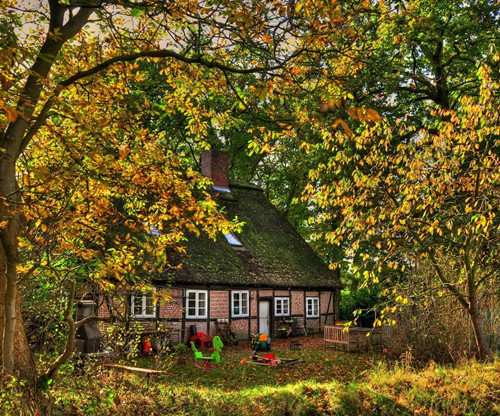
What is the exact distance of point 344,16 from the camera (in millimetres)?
5867

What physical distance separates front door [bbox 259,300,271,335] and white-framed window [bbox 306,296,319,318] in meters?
3.01

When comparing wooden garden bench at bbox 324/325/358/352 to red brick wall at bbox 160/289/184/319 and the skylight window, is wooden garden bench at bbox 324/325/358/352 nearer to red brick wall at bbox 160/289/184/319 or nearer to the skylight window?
red brick wall at bbox 160/289/184/319

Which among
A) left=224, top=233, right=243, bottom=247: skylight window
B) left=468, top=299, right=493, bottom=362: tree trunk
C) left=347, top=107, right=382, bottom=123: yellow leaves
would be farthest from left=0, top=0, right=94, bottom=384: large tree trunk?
left=224, top=233, right=243, bottom=247: skylight window

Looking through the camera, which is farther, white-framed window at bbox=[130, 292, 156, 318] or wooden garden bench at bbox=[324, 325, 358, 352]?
wooden garden bench at bbox=[324, 325, 358, 352]

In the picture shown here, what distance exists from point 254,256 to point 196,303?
4953mm

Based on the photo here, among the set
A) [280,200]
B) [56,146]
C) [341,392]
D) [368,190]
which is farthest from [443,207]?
[280,200]

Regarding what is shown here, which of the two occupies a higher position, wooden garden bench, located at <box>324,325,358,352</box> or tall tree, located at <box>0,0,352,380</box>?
tall tree, located at <box>0,0,352,380</box>

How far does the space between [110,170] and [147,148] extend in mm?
734

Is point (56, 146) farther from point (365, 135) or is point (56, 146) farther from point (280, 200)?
point (280, 200)

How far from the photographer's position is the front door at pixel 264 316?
2237 centimetres

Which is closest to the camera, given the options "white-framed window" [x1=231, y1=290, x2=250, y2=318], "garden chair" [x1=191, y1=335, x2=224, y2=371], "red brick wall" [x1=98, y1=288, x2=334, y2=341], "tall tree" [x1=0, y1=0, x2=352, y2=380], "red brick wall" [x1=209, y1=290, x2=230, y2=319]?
"tall tree" [x1=0, y1=0, x2=352, y2=380]

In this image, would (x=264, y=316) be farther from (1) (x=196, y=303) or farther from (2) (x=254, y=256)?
(1) (x=196, y=303)

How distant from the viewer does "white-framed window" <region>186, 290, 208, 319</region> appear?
19094 mm

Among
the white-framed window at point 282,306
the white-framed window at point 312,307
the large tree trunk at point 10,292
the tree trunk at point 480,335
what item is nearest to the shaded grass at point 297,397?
the tree trunk at point 480,335
